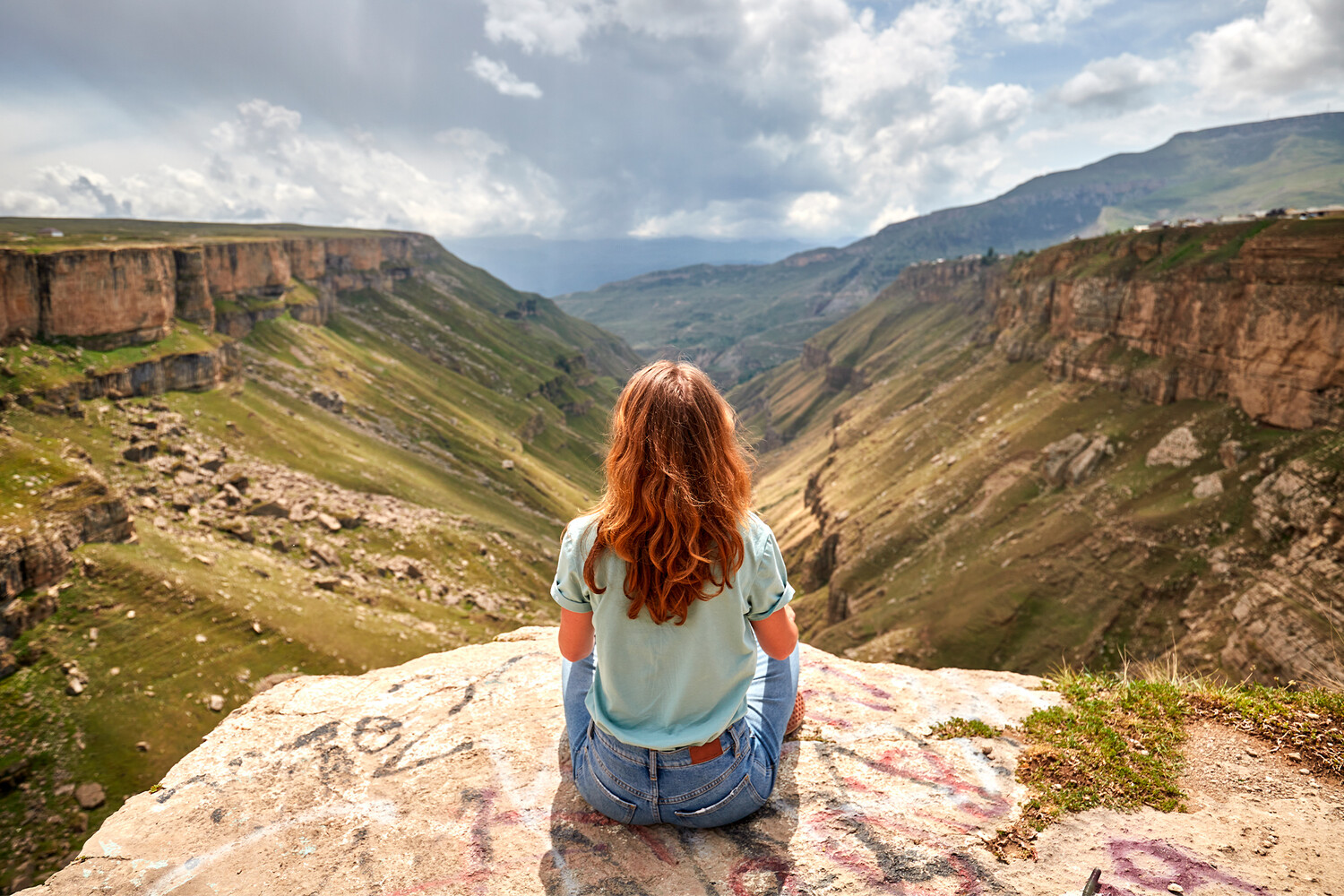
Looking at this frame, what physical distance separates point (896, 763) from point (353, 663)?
42.5 m

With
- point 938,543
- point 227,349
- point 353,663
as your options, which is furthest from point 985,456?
point 227,349

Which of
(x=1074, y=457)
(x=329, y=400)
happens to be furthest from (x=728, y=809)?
(x=329, y=400)

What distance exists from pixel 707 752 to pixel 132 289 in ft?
280

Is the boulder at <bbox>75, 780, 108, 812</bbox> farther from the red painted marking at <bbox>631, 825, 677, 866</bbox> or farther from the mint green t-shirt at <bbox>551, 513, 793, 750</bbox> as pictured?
the mint green t-shirt at <bbox>551, 513, 793, 750</bbox>

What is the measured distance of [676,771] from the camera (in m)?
5.30

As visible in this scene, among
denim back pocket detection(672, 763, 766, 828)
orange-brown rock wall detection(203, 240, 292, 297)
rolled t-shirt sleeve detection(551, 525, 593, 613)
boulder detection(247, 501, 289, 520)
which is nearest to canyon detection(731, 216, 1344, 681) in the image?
denim back pocket detection(672, 763, 766, 828)

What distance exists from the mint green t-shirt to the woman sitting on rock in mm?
12

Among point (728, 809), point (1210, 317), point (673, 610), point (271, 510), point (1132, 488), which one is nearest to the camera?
point (673, 610)

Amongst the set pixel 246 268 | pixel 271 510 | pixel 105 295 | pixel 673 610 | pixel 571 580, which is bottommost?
pixel 271 510

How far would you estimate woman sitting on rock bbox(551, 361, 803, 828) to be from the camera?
4.67 m

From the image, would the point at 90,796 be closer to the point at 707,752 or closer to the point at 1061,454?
the point at 707,752

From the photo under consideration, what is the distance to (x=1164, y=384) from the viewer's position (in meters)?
55.3

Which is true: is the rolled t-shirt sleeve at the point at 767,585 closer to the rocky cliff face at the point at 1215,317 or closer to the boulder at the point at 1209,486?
the boulder at the point at 1209,486

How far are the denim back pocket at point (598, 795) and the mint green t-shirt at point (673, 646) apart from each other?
2.34 feet
